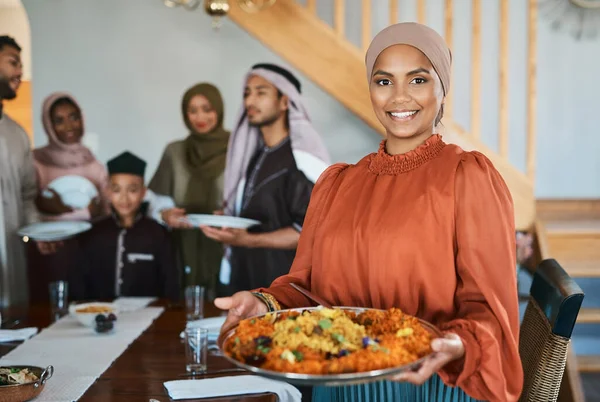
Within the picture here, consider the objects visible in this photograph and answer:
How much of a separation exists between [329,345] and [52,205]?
9.44ft

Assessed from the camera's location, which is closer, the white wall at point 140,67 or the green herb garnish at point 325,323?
the green herb garnish at point 325,323

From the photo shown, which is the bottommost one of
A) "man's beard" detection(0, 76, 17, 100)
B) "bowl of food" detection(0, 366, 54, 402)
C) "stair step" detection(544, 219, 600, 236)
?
"bowl of food" detection(0, 366, 54, 402)

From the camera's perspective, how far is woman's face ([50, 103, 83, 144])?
3.70 meters

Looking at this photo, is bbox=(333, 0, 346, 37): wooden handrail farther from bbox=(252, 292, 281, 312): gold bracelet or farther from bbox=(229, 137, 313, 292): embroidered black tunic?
bbox=(252, 292, 281, 312): gold bracelet

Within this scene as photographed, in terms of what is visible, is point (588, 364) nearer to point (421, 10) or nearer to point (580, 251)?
point (580, 251)

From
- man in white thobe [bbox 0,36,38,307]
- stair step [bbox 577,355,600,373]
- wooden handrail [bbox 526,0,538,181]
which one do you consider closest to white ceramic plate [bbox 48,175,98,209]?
man in white thobe [bbox 0,36,38,307]

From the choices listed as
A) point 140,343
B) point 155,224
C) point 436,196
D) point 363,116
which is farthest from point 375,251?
point 155,224

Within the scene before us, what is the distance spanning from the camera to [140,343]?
7.30ft

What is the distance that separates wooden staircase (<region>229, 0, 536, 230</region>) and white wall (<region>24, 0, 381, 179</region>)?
10cm

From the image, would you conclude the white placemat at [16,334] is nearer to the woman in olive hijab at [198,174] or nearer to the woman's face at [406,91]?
the woman in olive hijab at [198,174]

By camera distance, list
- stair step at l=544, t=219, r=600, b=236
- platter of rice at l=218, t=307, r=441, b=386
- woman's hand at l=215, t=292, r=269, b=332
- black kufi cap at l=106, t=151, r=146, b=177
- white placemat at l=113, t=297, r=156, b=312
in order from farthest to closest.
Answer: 1. black kufi cap at l=106, t=151, r=146, b=177
2. stair step at l=544, t=219, r=600, b=236
3. white placemat at l=113, t=297, r=156, b=312
4. woman's hand at l=215, t=292, r=269, b=332
5. platter of rice at l=218, t=307, r=441, b=386

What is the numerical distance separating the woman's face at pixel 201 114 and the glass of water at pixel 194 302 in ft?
4.27

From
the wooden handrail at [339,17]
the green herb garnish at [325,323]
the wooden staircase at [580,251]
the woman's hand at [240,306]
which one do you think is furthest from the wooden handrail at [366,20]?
the green herb garnish at [325,323]

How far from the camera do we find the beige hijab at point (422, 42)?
1.44m
